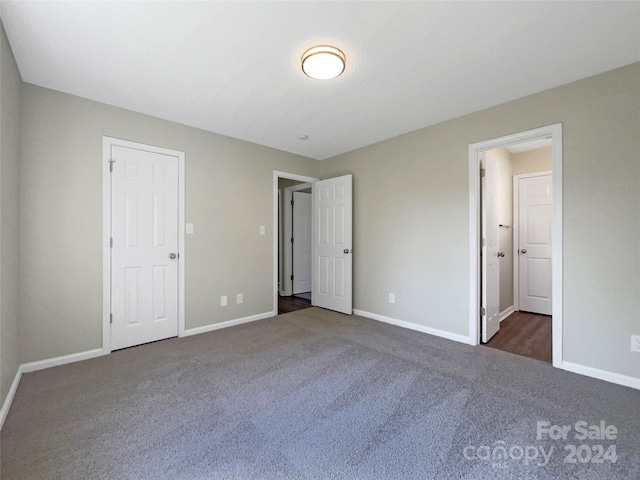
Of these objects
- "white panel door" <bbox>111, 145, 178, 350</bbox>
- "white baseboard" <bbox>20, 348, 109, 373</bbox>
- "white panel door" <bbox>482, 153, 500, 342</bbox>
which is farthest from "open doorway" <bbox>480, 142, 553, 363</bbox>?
"white baseboard" <bbox>20, 348, 109, 373</bbox>

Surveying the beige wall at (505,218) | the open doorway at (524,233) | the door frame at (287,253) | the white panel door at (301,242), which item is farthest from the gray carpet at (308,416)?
the white panel door at (301,242)

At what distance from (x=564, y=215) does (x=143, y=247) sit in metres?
3.98

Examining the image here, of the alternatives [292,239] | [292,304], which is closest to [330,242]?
[292,304]

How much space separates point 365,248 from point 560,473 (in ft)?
9.46

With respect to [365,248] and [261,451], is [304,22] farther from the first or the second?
[365,248]

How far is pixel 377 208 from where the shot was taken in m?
3.83

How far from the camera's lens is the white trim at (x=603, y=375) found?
2.06 metres

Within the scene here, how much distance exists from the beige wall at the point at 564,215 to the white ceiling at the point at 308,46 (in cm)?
24

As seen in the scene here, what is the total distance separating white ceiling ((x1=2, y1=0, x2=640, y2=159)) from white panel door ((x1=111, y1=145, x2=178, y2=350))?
65 centimetres

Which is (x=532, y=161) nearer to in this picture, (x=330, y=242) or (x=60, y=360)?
(x=330, y=242)

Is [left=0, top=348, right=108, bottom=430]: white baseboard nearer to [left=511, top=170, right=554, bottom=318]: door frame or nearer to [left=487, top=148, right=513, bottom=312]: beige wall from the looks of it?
[left=487, top=148, right=513, bottom=312]: beige wall

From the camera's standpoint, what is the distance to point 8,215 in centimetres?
193

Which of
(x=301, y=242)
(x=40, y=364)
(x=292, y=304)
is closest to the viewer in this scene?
(x=40, y=364)

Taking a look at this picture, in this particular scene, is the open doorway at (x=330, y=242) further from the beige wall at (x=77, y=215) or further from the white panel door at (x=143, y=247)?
the white panel door at (x=143, y=247)
